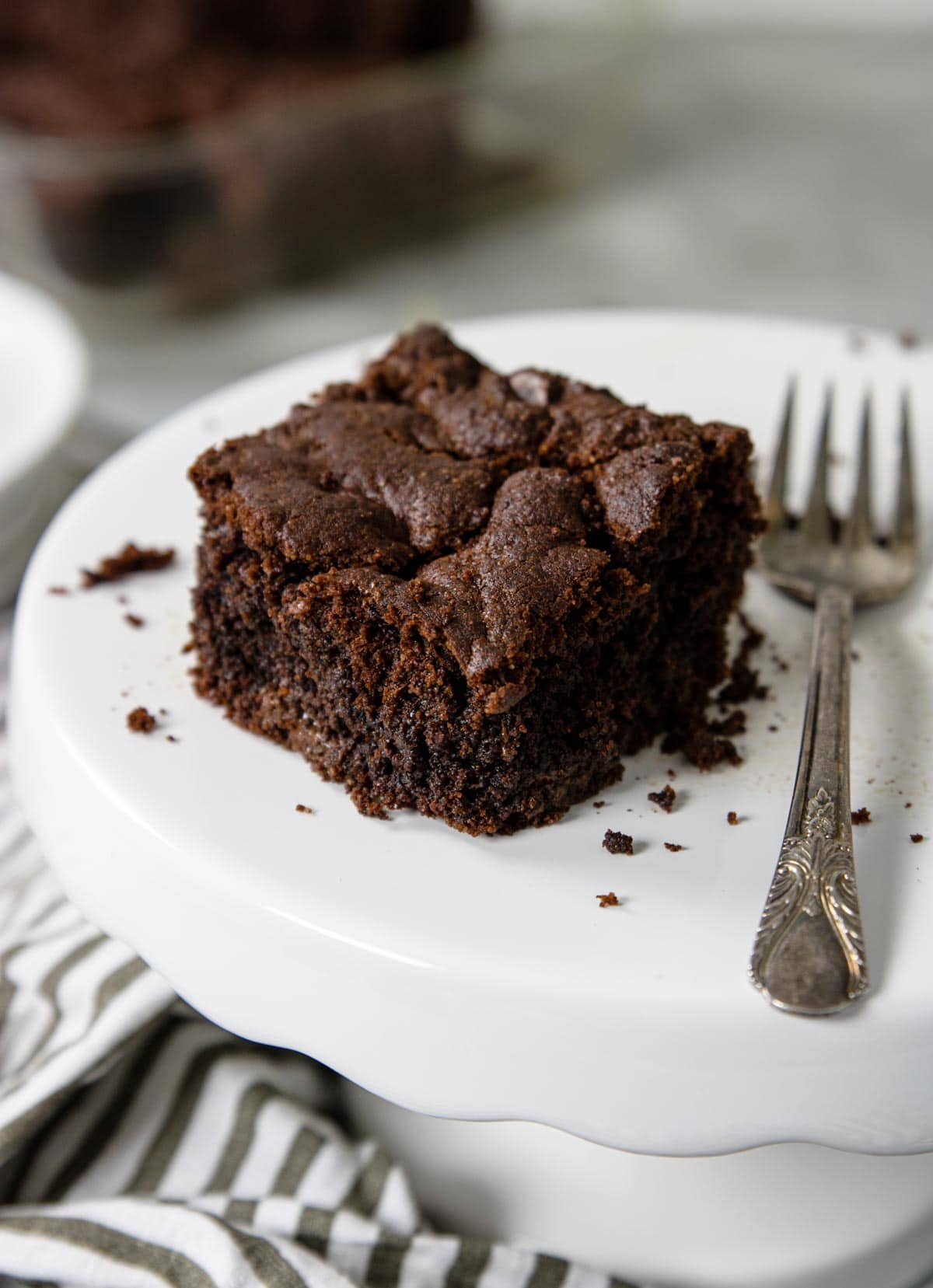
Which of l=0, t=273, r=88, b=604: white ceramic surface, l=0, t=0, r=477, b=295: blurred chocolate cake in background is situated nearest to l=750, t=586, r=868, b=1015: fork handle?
l=0, t=273, r=88, b=604: white ceramic surface

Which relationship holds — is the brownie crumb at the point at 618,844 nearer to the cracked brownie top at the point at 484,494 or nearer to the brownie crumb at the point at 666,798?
the brownie crumb at the point at 666,798

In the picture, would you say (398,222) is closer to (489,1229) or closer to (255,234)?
(255,234)

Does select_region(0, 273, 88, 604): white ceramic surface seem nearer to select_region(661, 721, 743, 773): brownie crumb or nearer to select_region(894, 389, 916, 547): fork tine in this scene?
select_region(661, 721, 743, 773): brownie crumb

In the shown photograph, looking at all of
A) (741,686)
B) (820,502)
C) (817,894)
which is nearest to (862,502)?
(820,502)

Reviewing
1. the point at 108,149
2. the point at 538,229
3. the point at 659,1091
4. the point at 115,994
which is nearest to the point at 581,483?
the point at 659,1091

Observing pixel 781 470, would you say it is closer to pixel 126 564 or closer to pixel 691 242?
pixel 126 564

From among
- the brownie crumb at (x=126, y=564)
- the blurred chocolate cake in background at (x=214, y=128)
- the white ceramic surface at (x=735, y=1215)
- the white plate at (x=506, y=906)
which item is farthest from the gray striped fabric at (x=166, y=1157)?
the blurred chocolate cake in background at (x=214, y=128)
